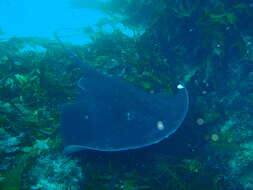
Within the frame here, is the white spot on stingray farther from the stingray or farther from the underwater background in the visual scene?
the underwater background

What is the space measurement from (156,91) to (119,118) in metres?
2.04

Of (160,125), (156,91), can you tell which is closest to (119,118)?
(160,125)

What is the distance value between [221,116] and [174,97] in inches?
58.8

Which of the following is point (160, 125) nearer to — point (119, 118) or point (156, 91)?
point (119, 118)

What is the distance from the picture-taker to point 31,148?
171 inches

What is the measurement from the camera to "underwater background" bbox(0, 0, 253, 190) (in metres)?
4.25

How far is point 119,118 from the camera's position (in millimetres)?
4246

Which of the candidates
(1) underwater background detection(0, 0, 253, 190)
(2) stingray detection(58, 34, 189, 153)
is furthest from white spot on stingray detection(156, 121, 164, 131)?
(1) underwater background detection(0, 0, 253, 190)

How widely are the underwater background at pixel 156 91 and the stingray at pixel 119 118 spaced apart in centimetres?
49

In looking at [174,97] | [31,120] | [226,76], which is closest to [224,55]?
[226,76]

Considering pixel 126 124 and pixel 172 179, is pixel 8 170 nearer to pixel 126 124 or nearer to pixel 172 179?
pixel 126 124

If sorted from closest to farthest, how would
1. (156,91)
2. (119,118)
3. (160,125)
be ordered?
(160,125) → (119,118) → (156,91)

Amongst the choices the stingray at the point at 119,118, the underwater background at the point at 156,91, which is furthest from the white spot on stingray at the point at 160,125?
the underwater background at the point at 156,91

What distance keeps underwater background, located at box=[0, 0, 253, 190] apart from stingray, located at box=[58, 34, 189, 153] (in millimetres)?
494
